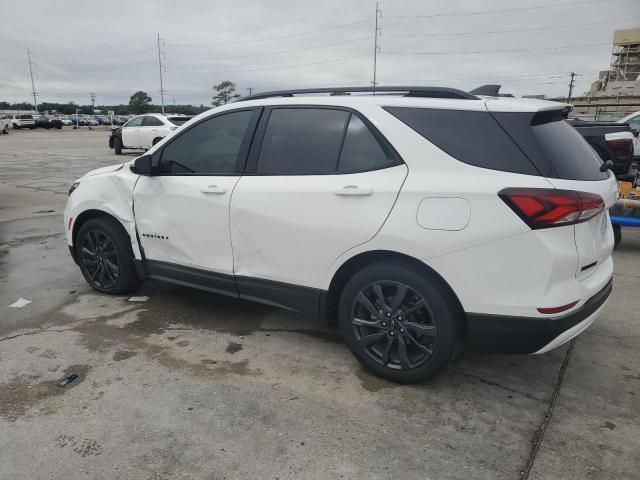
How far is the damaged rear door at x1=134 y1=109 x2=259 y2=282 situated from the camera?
12.1ft

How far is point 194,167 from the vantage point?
3941mm

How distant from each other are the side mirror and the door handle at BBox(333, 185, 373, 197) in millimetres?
1747

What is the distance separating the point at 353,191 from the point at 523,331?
4.02ft

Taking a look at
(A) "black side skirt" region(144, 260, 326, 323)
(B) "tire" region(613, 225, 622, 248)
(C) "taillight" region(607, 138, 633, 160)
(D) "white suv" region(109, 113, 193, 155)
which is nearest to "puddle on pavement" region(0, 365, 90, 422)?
(A) "black side skirt" region(144, 260, 326, 323)

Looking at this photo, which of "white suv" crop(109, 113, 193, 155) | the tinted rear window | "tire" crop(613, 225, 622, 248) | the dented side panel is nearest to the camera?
the tinted rear window

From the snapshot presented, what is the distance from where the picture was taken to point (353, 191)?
3066 mm

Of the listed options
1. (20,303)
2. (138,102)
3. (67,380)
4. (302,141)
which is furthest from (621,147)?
(138,102)

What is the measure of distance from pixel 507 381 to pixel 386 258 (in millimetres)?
1123

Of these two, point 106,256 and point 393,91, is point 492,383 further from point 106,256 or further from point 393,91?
point 106,256

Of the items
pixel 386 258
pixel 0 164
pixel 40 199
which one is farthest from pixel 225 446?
pixel 0 164

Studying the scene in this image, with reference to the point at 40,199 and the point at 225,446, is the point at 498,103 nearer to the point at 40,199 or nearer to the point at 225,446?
the point at 225,446

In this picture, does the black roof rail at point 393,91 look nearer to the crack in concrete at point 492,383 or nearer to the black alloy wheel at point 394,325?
the black alloy wheel at point 394,325

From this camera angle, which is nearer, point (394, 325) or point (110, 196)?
point (394, 325)

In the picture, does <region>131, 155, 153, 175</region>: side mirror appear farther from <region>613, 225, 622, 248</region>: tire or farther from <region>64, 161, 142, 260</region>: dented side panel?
<region>613, 225, 622, 248</region>: tire
